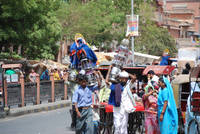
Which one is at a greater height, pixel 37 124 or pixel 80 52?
pixel 80 52

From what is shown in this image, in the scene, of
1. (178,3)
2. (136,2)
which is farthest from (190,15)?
(136,2)

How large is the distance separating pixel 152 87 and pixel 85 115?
1877mm

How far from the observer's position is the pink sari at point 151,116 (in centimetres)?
998

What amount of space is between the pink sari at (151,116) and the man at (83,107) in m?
1.40

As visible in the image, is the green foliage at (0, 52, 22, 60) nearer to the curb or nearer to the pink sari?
the curb

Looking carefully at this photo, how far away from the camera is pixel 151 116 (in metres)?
10.0

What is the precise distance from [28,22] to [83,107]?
1784 cm

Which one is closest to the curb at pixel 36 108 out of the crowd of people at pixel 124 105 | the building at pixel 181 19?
the crowd of people at pixel 124 105

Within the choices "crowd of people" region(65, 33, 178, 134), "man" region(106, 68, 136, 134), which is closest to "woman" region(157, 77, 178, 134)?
"crowd of people" region(65, 33, 178, 134)

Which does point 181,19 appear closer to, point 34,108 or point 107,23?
point 107,23

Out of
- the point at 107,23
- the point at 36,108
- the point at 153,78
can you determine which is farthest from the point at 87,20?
the point at 153,78

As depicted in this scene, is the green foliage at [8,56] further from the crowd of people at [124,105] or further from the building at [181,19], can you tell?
the building at [181,19]

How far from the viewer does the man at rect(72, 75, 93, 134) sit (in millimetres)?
9492

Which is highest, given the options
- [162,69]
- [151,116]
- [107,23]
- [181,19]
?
[181,19]
